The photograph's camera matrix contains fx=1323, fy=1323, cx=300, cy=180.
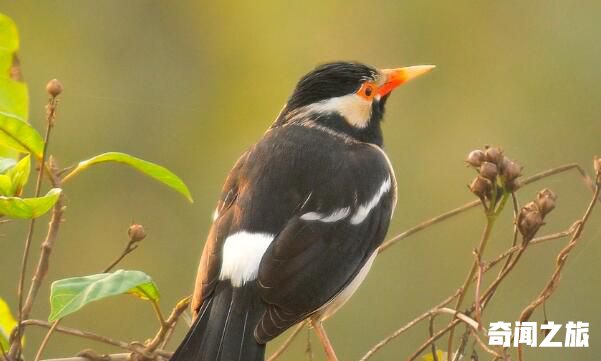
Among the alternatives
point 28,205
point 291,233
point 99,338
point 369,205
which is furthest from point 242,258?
point 28,205

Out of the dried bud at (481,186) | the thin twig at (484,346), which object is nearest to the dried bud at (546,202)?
the dried bud at (481,186)

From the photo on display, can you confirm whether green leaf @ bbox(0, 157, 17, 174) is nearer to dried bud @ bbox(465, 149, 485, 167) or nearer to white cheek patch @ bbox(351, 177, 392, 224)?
dried bud @ bbox(465, 149, 485, 167)

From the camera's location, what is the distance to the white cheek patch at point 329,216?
13.3 ft

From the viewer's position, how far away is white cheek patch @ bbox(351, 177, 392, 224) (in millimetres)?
4164

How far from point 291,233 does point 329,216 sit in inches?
5.9

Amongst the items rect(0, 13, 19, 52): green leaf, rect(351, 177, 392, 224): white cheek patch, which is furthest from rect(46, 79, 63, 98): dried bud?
rect(351, 177, 392, 224): white cheek patch

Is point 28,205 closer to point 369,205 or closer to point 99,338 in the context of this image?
point 99,338

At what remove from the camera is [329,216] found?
4090 mm

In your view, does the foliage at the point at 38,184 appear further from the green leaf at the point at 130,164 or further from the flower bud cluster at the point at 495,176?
the flower bud cluster at the point at 495,176

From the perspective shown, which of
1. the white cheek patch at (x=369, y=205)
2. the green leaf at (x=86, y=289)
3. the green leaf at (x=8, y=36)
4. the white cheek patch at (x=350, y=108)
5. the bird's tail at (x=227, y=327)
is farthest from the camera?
the white cheek patch at (x=350, y=108)

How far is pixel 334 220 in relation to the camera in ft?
13.5

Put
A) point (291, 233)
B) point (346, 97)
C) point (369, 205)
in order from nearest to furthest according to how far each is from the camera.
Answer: point (291, 233) < point (369, 205) < point (346, 97)

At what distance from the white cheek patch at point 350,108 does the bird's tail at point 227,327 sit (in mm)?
998

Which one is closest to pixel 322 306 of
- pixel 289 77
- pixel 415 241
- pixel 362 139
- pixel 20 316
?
pixel 362 139
